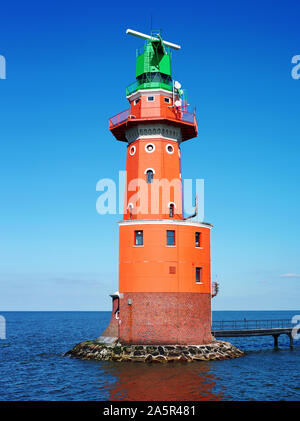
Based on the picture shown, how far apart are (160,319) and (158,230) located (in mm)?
7679

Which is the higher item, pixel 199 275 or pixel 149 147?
pixel 149 147

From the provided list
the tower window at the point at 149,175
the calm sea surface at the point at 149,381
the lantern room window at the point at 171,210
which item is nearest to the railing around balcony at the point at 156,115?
the tower window at the point at 149,175

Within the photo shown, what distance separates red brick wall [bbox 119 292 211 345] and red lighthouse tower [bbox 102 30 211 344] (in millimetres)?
83

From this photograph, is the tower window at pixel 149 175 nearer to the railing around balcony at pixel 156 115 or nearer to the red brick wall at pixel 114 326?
the railing around balcony at pixel 156 115

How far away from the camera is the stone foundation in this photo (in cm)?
3719

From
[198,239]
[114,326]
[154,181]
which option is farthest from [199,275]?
[154,181]

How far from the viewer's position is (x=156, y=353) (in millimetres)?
37312

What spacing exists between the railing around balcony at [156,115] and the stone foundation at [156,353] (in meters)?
20.8

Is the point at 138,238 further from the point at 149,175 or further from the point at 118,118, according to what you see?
the point at 118,118

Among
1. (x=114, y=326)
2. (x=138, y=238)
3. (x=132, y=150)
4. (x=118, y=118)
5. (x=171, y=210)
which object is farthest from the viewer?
(x=118, y=118)

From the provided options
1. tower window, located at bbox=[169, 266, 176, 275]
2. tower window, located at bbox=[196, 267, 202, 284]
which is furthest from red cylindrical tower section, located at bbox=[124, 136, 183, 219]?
tower window, located at bbox=[196, 267, 202, 284]

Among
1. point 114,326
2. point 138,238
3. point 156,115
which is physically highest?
point 156,115

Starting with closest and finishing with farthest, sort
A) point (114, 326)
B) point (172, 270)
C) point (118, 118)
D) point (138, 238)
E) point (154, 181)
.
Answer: point (172, 270)
point (138, 238)
point (114, 326)
point (154, 181)
point (118, 118)
